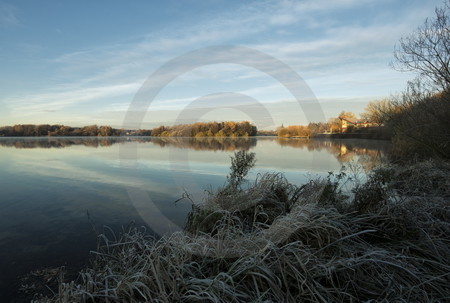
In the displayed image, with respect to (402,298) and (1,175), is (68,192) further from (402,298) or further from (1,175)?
(402,298)

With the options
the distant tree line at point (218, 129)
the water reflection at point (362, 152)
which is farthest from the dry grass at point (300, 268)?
the distant tree line at point (218, 129)

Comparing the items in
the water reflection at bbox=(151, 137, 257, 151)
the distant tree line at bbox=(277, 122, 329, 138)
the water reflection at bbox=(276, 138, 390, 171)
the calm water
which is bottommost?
the calm water

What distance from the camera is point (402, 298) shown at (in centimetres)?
260

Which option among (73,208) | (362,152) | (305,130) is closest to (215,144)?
(362,152)

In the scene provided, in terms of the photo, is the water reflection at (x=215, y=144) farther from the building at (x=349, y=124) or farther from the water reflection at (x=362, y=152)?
the building at (x=349, y=124)

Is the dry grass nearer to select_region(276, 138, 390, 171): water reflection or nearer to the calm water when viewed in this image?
the calm water

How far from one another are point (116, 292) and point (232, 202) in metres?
3.54

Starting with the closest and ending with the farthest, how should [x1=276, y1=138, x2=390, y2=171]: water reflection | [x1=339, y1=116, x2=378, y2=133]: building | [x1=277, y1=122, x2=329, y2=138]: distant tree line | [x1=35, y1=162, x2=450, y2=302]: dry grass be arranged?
[x1=35, y1=162, x2=450, y2=302]: dry grass → [x1=276, y1=138, x2=390, y2=171]: water reflection → [x1=339, y1=116, x2=378, y2=133]: building → [x1=277, y1=122, x2=329, y2=138]: distant tree line

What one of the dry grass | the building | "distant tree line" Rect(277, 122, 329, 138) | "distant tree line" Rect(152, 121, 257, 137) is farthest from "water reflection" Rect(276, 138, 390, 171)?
"distant tree line" Rect(152, 121, 257, 137)

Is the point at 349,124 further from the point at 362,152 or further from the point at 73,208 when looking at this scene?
the point at 73,208

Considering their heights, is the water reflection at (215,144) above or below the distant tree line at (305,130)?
below

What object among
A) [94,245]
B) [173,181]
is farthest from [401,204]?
[173,181]

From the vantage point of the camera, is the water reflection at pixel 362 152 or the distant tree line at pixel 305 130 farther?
the distant tree line at pixel 305 130

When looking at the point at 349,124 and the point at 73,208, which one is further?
the point at 349,124
